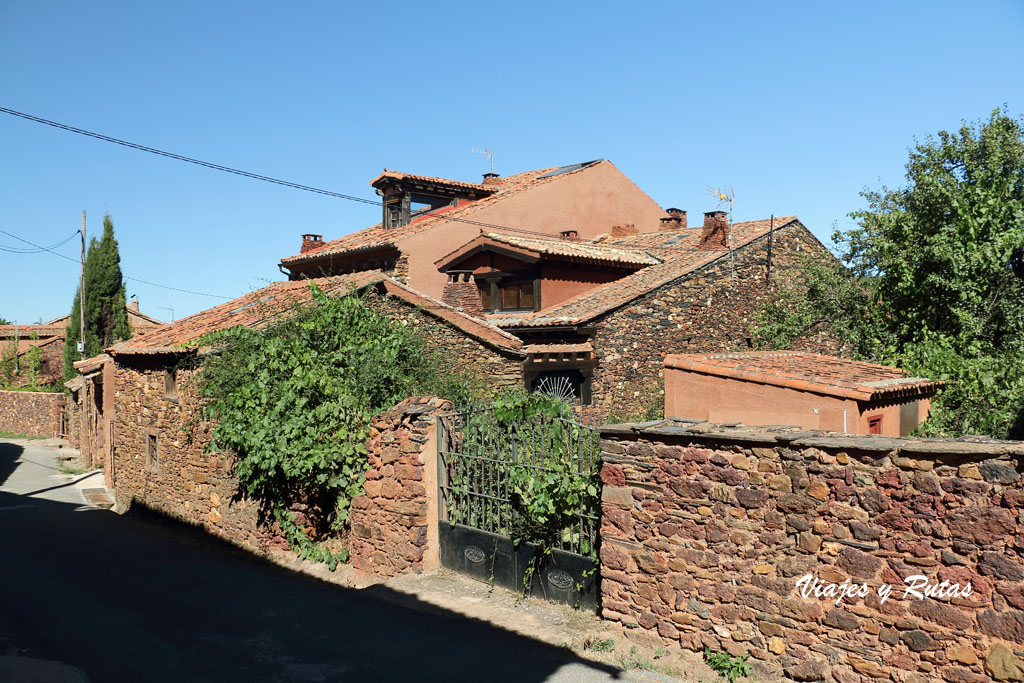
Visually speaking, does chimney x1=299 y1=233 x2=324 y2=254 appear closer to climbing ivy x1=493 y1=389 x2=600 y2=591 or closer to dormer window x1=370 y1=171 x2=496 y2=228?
dormer window x1=370 y1=171 x2=496 y2=228

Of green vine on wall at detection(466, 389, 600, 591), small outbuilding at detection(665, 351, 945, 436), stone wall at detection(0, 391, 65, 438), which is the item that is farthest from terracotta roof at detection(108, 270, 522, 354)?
stone wall at detection(0, 391, 65, 438)

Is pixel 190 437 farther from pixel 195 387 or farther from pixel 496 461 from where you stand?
pixel 496 461

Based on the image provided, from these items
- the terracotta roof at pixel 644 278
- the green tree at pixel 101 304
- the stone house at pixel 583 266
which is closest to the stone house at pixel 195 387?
the stone house at pixel 583 266

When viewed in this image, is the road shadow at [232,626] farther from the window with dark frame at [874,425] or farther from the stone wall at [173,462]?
the window with dark frame at [874,425]

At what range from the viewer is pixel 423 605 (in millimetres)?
8500

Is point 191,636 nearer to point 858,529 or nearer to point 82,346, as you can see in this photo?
point 858,529

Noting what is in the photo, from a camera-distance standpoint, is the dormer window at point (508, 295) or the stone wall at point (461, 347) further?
the dormer window at point (508, 295)

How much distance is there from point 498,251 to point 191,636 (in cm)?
1433

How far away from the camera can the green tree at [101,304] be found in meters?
36.0

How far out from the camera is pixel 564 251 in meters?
20.4

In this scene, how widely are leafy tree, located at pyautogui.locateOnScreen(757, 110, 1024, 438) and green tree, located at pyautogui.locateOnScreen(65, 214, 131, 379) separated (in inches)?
1321

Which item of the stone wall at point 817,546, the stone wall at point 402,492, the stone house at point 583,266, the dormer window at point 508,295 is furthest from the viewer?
the dormer window at point 508,295

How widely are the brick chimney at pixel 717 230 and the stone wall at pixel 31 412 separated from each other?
29.3 m

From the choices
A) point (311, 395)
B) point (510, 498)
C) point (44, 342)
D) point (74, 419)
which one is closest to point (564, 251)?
point (311, 395)
